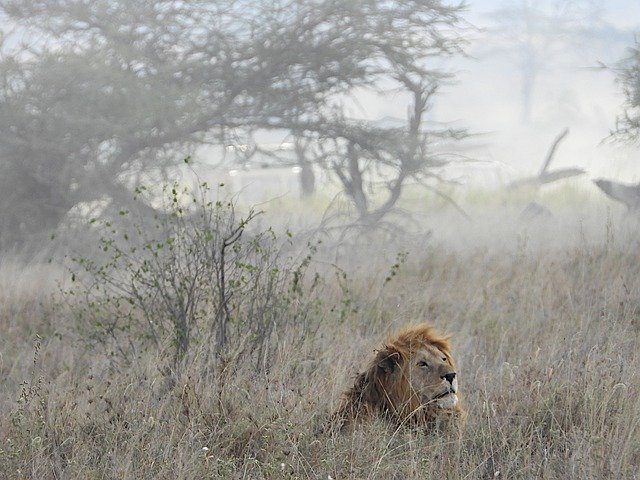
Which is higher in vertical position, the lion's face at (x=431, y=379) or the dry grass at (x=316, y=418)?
the lion's face at (x=431, y=379)

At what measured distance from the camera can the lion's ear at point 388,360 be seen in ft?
15.1

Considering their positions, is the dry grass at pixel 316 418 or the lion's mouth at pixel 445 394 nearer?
the dry grass at pixel 316 418

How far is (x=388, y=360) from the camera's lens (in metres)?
4.63

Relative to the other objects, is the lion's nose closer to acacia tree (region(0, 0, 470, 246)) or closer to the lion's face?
the lion's face

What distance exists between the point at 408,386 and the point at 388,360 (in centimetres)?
14

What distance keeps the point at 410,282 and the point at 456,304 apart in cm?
120

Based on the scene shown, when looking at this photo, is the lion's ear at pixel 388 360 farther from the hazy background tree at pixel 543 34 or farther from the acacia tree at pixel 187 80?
the hazy background tree at pixel 543 34

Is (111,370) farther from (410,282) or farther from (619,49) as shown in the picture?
(619,49)

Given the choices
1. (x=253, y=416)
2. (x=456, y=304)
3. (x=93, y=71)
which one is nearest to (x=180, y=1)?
(x=93, y=71)

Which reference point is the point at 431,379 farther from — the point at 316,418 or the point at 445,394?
the point at 316,418

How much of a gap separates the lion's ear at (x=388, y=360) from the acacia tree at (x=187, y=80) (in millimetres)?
8194

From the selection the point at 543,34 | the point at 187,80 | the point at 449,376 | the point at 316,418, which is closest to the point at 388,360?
the point at 449,376

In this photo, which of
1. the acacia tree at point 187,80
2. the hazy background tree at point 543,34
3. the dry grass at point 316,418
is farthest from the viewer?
the hazy background tree at point 543,34

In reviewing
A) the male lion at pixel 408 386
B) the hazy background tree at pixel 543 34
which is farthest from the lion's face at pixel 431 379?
the hazy background tree at pixel 543 34
